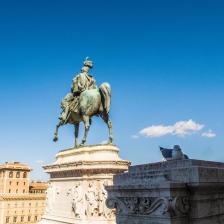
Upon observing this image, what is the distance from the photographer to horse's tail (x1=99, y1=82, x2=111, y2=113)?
771 inches

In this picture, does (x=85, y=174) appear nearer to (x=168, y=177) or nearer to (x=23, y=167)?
(x=168, y=177)

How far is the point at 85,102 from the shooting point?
65.2 ft

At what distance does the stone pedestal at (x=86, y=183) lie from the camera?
17531 millimetres

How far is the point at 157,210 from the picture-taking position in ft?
17.7

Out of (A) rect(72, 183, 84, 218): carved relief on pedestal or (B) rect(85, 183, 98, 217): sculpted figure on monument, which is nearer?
(B) rect(85, 183, 98, 217): sculpted figure on monument

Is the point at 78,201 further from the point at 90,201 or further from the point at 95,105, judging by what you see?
the point at 95,105

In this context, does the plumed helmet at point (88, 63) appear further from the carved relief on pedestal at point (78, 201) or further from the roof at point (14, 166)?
the roof at point (14, 166)

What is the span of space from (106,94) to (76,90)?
2.42 m

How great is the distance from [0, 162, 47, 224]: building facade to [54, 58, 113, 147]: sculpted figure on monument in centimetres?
4256

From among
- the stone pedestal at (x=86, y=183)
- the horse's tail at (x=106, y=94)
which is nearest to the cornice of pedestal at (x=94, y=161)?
the stone pedestal at (x=86, y=183)

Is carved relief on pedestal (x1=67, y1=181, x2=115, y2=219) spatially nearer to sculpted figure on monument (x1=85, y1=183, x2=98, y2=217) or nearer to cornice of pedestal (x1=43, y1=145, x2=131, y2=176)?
sculpted figure on monument (x1=85, y1=183, x2=98, y2=217)

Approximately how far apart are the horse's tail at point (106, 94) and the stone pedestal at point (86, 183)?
7.19ft

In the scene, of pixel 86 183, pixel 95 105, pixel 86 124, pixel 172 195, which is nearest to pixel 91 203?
pixel 86 183

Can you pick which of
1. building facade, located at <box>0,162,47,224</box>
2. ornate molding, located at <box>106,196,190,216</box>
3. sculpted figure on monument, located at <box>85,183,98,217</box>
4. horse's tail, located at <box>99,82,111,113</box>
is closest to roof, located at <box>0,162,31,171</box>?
building facade, located at <box>0,162,47,224</box>
